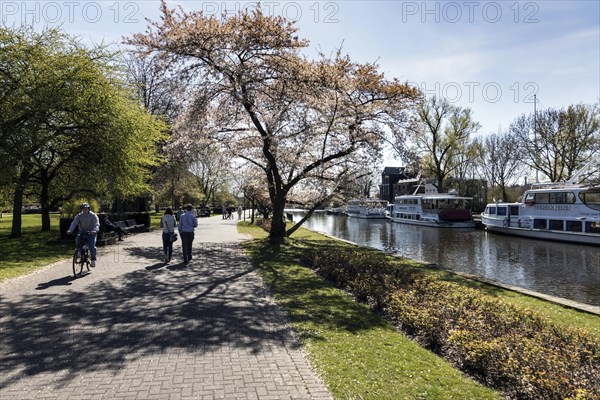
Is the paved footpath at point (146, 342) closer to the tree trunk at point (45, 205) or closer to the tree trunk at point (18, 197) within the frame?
the tree trunk at point (18, 197)

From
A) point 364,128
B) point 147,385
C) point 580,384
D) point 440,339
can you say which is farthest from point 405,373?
point 364,128

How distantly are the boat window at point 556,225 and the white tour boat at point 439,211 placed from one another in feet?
41.3

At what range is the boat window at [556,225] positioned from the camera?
30.7 metres

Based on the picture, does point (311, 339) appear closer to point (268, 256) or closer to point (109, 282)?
point (109, 282)

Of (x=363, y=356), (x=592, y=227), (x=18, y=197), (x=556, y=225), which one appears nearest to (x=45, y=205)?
(x=18, y=197)

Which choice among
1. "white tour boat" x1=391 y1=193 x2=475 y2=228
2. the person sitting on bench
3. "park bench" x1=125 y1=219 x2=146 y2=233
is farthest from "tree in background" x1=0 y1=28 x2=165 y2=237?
"white tour boat" x1=391 y1=193 x2=475 y2=228

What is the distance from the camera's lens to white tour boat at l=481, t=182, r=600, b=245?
28703mm

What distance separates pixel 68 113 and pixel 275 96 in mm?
8704

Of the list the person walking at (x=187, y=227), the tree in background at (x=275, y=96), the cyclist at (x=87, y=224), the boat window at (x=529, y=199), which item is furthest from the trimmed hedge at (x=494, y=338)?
the boat window at (x=529, y=199)

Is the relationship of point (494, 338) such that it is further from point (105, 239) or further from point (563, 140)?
point (563, 140)

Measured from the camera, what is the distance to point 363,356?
5.29 meters

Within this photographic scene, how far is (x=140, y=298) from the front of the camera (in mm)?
8273

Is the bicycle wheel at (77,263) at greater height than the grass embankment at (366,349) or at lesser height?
greater

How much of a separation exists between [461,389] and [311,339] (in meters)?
2.11
